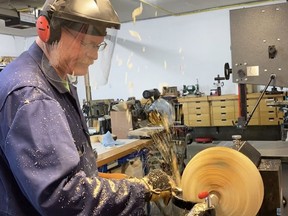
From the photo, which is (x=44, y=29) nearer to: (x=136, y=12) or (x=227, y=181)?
(x=227, y=181)

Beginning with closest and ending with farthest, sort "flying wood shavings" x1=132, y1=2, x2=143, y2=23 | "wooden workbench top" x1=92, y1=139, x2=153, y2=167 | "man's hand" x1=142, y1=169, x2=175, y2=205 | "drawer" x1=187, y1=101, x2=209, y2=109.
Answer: "man's hand" x1=142, y1=169, x2=175, y2=205
"wooden workbench top" x1=92, y1=139, x2=153, y2=167
"drawer" x1=187, y1=101, x2=209, y2=109
"flying wood shavings" x1=132, y1=2, x2=143, y2=23

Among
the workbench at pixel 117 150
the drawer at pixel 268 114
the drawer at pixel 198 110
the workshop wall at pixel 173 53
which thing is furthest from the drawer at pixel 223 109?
the workbench at pixel 117 150

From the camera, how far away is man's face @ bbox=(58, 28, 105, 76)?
3.31 ft

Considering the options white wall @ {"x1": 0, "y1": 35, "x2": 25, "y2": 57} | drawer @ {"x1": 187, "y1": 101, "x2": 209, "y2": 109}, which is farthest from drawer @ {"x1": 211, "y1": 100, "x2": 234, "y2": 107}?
white wall @ {"x1": 0, "y1": 35, "x2": 25, "y2": 57}

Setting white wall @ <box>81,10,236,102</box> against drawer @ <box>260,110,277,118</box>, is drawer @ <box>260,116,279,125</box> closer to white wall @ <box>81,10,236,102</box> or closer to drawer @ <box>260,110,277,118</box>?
drawer @ <box>260,110,277,118</box>

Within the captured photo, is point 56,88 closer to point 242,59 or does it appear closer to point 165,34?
point 242,59

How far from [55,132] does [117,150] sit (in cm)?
212

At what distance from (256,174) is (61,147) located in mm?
651

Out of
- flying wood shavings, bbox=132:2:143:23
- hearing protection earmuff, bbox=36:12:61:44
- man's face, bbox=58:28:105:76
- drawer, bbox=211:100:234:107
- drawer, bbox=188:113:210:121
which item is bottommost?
drawer, bbox=188:113:210:121

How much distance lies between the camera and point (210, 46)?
285 inches

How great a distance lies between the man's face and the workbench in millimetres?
1548

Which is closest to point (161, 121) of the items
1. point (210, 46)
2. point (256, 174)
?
point (256, 174)

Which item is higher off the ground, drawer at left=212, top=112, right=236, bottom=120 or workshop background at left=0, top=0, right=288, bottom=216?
workshop background at left=0, top=0, right=288, bottom=216

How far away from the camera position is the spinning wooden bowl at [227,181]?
1064 mm
